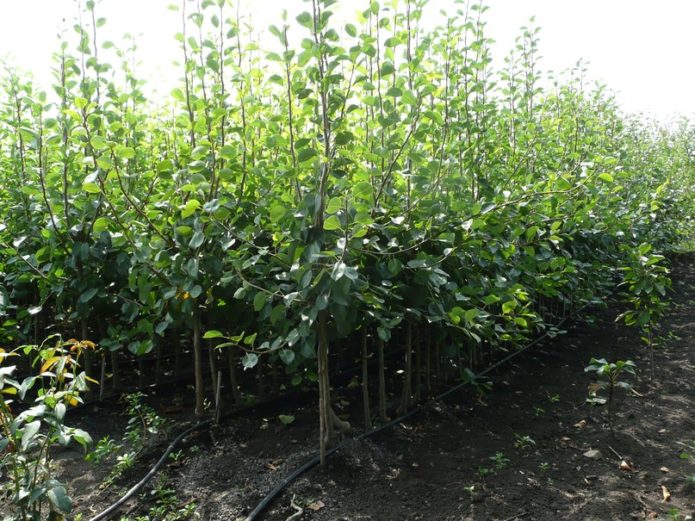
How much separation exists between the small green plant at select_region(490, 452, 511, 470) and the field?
17mm

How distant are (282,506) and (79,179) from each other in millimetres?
1924

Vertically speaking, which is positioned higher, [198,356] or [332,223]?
[332,223]

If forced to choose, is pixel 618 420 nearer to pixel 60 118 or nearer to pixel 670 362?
pixel 670 362

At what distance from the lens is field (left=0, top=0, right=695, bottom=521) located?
8.40 feet

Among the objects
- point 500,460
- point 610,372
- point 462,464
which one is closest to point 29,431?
point 462,464

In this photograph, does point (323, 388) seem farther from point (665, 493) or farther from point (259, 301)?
point (665, 493)

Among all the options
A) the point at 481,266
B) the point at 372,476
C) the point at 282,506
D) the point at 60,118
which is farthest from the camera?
the point at 481,266

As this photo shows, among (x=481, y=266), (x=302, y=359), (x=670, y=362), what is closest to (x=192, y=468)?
(x=302, y=359)

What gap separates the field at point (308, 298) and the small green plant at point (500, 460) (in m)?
0.02

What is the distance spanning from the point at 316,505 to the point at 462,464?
0.78 meters

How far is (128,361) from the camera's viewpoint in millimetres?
4414

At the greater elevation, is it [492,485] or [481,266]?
[481,266]

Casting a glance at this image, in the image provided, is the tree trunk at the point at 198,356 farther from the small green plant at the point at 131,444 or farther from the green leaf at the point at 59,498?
the green leaf at the point at 59,498

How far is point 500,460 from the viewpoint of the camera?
9.82 feet
